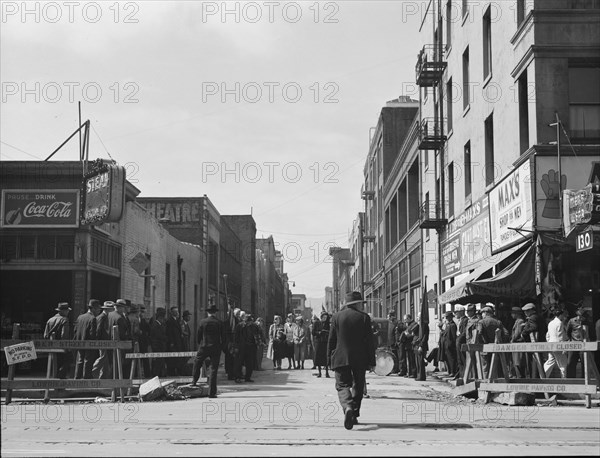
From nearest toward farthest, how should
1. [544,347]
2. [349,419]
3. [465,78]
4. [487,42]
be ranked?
[349,419] < [544,347] < [487,42] < [465,78]

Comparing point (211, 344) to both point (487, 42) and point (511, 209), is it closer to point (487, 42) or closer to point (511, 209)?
point (511, 209)

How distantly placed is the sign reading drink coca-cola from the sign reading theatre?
455 mm

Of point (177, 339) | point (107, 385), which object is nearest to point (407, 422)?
point (107, 385)

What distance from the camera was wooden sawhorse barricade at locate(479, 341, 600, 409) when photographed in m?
13.7

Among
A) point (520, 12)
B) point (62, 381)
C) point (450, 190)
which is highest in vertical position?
point (520, 12)

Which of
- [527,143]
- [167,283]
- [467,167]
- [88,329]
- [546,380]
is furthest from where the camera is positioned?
[167,283]

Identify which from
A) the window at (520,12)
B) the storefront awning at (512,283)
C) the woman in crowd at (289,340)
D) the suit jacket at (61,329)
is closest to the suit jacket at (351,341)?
the suit jacket at (61,329)

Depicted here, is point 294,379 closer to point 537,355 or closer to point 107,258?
point 107,258

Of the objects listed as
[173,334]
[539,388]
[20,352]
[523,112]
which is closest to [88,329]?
[20,352]

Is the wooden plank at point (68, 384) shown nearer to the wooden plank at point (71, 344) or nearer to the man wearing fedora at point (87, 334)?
the wooden plank at point (71, 344)

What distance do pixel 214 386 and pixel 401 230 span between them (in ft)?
111

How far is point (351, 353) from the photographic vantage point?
1148cm

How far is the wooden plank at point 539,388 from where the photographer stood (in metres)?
13.7

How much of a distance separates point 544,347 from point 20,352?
9.14 m
